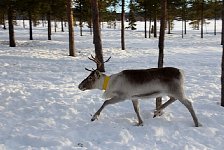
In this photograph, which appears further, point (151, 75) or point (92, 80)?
point (92, 80)

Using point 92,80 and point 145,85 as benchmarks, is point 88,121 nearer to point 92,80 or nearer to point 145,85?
point 92,80

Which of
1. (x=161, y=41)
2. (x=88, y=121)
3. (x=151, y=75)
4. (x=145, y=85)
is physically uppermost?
(x=161, y=41)

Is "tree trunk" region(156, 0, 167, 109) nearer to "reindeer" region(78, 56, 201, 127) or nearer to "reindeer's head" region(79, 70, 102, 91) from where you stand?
"reindeer" region(78, 56, 201, 127)

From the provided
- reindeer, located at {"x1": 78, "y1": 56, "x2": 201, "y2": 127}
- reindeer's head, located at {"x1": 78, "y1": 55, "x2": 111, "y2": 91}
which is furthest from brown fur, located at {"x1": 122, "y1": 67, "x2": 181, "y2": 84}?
reindeer's head, located at {"x1": 78, "y1": 55, "x2": 111, "y2": 91}

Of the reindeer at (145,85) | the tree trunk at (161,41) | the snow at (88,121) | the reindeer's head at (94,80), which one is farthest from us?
the tree trunk at (161,41)

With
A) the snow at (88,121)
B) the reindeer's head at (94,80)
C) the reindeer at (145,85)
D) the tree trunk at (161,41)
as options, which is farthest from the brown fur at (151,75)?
the tree trunk at (161,41)

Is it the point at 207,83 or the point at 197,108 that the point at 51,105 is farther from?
the point at 207,83

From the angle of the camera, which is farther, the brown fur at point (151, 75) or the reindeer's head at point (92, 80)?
the reindeer's head at point (92, 80)

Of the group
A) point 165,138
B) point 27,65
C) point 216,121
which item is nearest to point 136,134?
point 165,138

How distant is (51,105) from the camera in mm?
10039

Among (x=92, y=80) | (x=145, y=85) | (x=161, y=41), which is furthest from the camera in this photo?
(x=161, y=41)

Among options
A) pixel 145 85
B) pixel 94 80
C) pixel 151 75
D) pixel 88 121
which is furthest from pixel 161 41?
pixel 88 121

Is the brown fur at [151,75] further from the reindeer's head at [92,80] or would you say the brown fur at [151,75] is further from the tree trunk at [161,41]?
the tree trunk at [161,41]

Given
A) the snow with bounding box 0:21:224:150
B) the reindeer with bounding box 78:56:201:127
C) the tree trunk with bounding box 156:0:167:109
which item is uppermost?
the tree trunk with bounding box 156:0:167:109
